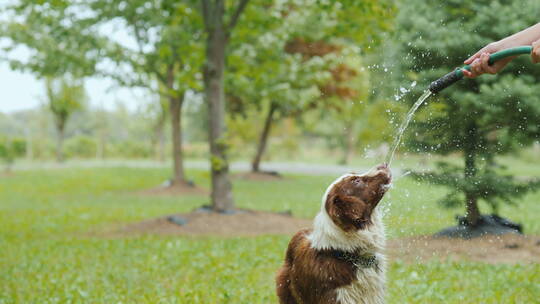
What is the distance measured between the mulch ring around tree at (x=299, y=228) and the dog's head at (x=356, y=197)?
209 centimetres

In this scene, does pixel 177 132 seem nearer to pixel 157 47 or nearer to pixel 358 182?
pixel 157 47

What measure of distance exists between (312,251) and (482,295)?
290 cm

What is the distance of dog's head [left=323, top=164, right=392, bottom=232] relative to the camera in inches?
141

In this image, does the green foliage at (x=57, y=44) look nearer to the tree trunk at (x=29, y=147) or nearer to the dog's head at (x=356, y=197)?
the dog's head at (x=356, y=197)

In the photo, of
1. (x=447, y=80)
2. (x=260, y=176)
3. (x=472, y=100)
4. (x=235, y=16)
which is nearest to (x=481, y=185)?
(x=472, y=100)

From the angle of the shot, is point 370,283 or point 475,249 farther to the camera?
point 475,249

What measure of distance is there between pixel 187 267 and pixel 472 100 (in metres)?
4.74

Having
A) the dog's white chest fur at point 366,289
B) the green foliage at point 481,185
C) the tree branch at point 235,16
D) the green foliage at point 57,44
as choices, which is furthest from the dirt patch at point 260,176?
the dog's white chest fur at point 366,289

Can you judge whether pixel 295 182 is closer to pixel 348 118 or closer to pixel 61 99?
pixel 348 118

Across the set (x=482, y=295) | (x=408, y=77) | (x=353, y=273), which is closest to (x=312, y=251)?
(x=353, y=273)

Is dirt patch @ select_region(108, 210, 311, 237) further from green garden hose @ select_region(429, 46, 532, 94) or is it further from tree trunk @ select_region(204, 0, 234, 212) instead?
green garden hose @ select_region(429, 46, 532, 94)

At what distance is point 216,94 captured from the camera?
35.8 feet

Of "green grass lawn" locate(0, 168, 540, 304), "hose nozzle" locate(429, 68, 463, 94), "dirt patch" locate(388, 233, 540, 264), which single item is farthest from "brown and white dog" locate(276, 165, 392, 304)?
"dirt patch" locate(388, 233, 540, 264)

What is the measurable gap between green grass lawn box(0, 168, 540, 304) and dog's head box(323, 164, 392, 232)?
1.28ft
